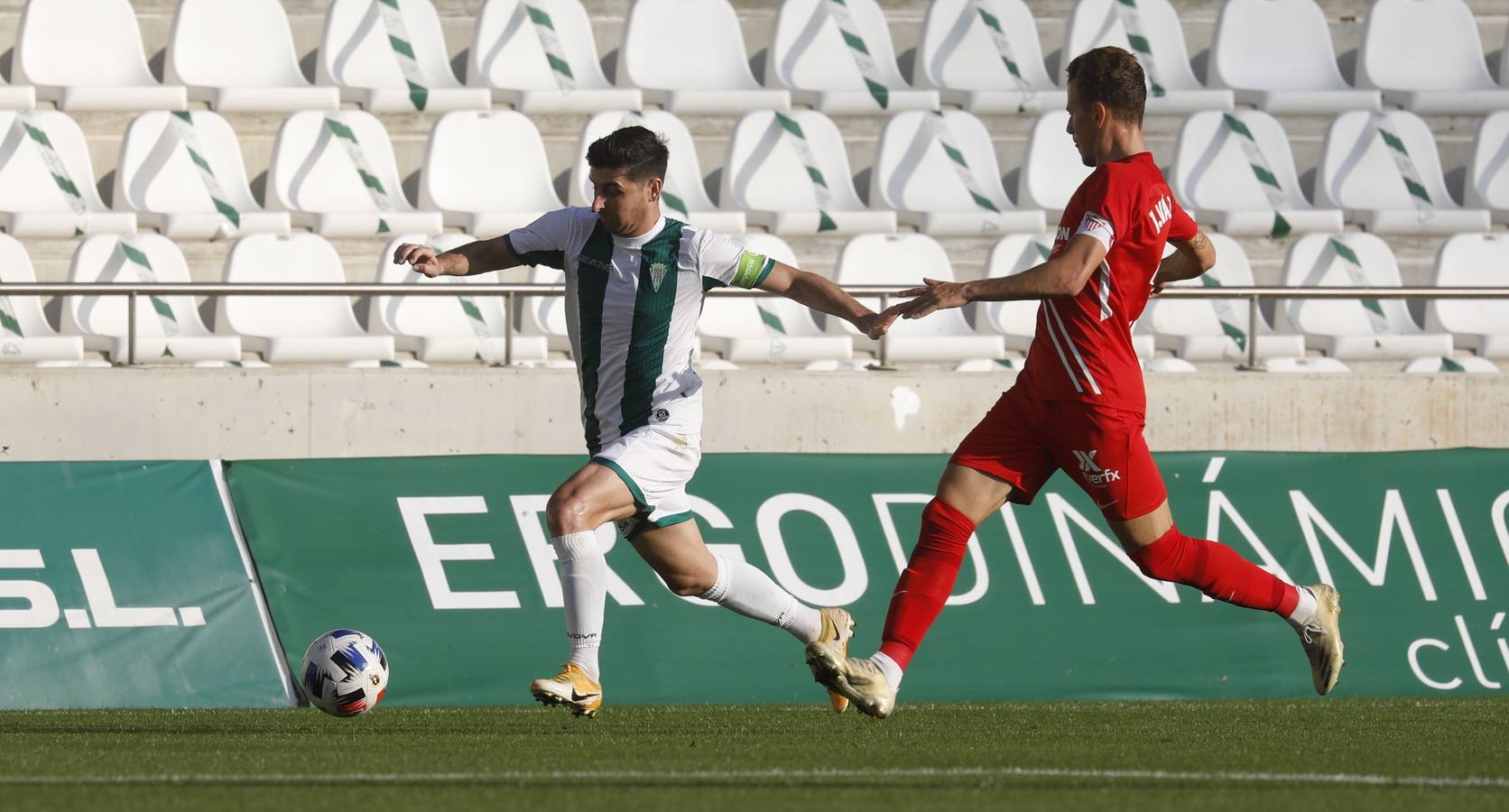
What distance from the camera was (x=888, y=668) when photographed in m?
5.76

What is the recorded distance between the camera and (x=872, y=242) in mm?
12289

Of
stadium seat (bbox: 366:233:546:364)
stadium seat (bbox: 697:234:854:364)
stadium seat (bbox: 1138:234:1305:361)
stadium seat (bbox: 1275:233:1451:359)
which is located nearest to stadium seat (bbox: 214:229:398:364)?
stadium seat (bbox: 366:233:546:364)

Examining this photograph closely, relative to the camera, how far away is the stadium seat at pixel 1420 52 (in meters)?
14.4

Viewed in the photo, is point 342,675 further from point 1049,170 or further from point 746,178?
point 1049,170

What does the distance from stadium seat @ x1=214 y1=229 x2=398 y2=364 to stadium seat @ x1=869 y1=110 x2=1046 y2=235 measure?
3.84 m

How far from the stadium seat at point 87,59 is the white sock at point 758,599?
804 cm

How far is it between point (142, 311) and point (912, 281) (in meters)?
4.82

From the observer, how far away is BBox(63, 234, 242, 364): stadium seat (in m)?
10.9

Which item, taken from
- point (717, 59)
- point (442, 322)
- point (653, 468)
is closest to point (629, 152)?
point (653, 468)

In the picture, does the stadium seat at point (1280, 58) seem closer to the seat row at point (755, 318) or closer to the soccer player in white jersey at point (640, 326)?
the seat row at point (755, 318)

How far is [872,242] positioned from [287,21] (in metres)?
4.74

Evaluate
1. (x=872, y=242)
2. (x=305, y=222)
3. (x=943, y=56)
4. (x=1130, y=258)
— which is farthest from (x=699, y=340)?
(x=1130, y=258)

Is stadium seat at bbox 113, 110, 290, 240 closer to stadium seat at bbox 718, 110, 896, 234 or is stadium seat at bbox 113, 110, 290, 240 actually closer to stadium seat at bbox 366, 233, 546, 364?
stadium seat at bbox 366, 233, 546, 364

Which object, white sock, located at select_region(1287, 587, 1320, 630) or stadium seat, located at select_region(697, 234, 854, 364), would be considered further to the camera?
stadium seat, located at select_region(697, 234, 854, 364)
